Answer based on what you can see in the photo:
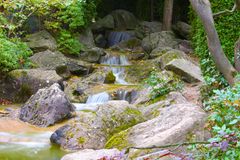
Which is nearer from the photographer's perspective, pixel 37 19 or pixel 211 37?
pixel 211 37

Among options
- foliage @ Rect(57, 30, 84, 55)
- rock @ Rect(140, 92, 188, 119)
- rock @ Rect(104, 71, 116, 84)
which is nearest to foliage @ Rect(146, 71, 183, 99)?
rock @ Rect(140, 92, 188, 119)

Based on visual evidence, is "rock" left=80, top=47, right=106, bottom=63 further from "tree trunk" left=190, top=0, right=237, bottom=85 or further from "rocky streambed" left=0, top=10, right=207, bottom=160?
"tree trunk" left=190, top=0, right=237, bottom=85

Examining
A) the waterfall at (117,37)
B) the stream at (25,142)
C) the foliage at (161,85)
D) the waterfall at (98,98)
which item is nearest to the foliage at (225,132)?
the stream at (25,142)

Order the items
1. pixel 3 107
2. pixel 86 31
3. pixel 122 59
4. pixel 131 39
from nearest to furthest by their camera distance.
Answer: pixel 3 107
pixel 122 59
pixel 86 31
pixel 131 39

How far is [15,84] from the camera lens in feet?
37.4

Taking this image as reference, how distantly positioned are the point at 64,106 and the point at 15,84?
2994 millimetres

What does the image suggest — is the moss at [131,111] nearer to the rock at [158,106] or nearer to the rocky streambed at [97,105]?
the rocky streambed at [97,105]

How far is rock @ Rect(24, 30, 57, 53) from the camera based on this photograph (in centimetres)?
1484

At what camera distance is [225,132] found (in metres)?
2.22

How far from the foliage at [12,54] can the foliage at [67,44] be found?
2.50 metres

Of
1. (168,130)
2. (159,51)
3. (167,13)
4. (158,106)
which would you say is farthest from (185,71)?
(167,13)

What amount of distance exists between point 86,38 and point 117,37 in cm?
301

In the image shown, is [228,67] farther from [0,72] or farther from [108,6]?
[108,6]

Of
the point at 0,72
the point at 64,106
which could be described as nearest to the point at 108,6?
the point at 0,72
